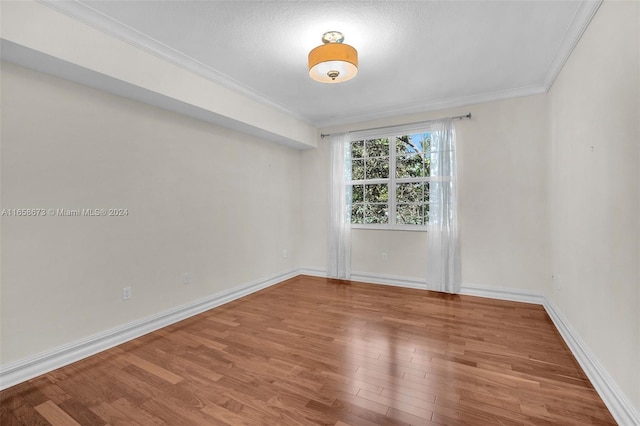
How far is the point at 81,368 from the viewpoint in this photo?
230cm

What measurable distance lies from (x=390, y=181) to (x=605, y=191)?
2.92 metres

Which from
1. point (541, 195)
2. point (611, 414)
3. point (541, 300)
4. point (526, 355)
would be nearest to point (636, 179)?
point (611, 414)

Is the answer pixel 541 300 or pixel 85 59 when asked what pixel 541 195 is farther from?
pixel 85 59

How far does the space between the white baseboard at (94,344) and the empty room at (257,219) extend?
0.01 metres

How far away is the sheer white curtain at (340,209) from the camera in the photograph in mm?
4957

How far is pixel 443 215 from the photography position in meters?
4.16

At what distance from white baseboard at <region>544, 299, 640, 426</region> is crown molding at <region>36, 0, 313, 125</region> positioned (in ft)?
13.6

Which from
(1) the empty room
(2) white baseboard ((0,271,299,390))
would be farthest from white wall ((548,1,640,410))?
(2) white baseboard ((0,271,299,390))

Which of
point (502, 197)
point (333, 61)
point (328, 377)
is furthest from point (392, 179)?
point (328, 377)

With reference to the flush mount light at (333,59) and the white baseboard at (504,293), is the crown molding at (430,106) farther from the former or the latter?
the white baseboard at (504,293)

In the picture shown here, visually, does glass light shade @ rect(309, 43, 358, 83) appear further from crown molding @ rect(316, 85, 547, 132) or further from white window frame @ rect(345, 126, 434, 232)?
white window frame @ rect(345, 126, 434, 232)

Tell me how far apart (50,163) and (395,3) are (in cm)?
296

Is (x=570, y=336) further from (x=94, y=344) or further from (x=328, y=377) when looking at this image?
(x=94, y=344)

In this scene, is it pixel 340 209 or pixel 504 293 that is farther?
pixel 340 209
